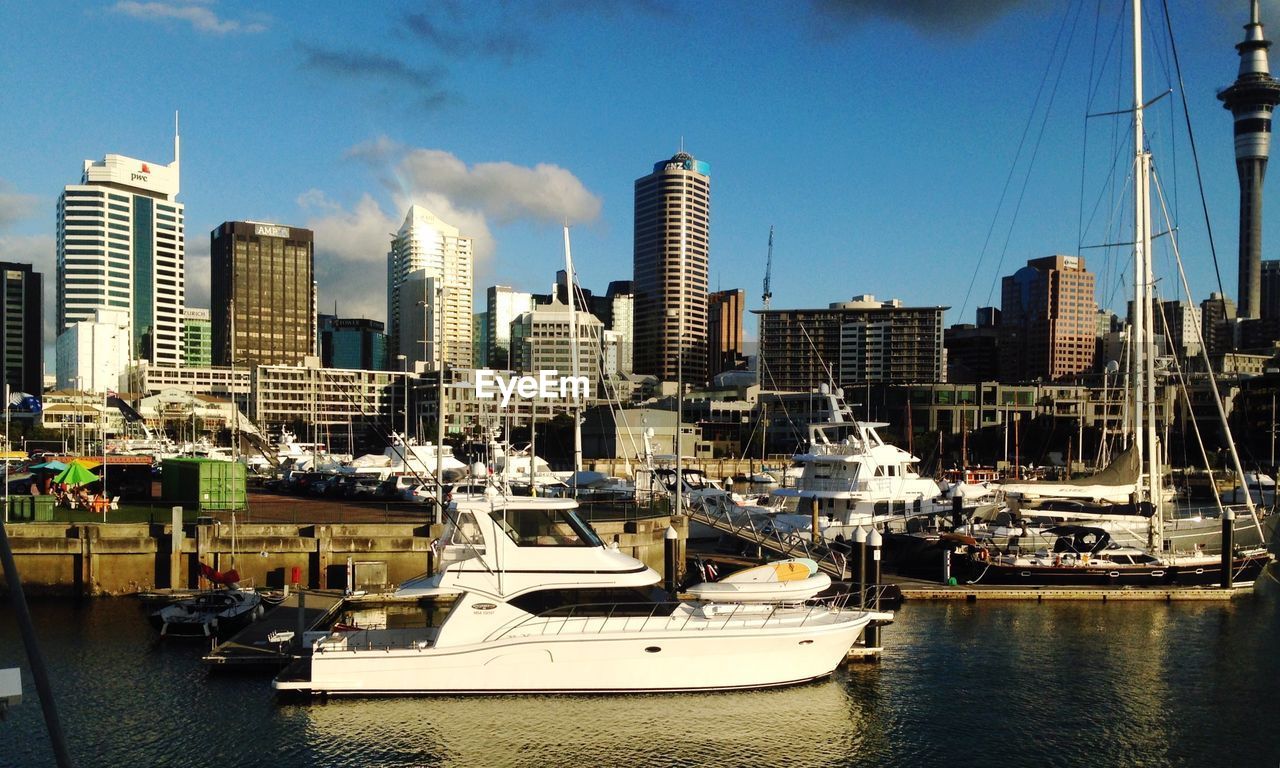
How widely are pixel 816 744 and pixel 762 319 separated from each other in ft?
546

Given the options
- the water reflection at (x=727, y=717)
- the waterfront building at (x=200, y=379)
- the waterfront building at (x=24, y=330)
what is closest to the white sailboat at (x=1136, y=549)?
the water reflection at (x=727, y=717)

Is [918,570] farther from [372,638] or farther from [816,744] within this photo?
[372,638]

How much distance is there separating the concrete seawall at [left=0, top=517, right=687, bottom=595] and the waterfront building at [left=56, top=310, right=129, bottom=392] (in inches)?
4853

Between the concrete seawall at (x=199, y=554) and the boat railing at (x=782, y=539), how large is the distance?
11064 mm

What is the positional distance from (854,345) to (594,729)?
168174 mm

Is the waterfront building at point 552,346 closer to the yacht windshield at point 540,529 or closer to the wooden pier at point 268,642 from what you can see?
the wooden pier at point 268,642

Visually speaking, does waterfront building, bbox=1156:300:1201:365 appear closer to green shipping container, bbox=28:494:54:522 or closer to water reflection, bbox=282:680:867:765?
water reflection, bbox=282:680:867:765

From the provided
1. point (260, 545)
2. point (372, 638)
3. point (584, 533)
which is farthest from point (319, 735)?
point (260, 545)

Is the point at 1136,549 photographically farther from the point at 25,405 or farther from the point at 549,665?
the point at 25,405

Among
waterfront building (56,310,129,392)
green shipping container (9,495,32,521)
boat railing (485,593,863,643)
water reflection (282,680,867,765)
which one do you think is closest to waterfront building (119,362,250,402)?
waterfront building (56,310,129,392)

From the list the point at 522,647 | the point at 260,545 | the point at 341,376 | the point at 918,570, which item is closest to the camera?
the point at 522,647

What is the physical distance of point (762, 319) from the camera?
182625mm

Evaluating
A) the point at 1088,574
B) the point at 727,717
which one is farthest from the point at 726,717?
Answer: the point at 1088,574

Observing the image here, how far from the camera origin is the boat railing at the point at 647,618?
2044 centimetres
